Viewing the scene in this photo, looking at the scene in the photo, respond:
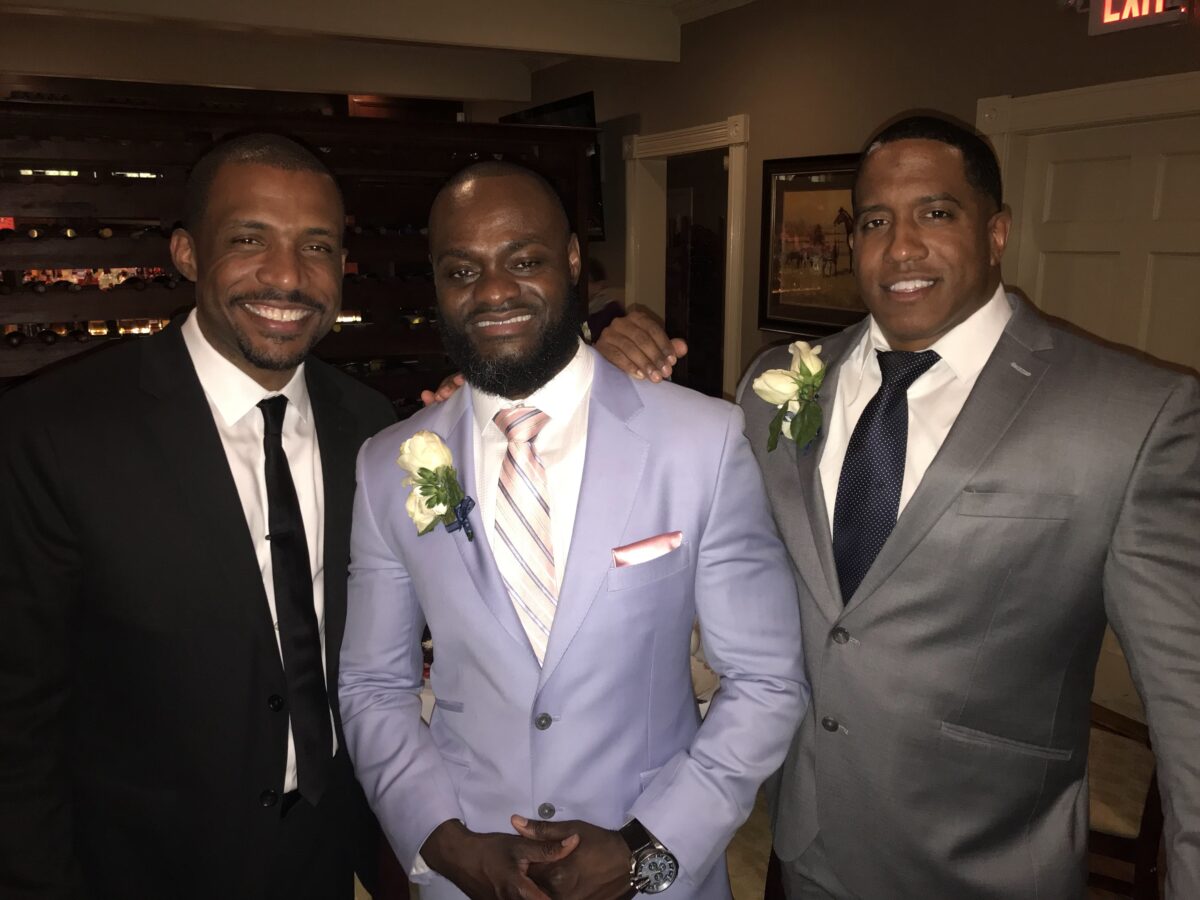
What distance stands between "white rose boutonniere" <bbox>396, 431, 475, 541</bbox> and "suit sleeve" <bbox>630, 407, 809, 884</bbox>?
47 centimetres

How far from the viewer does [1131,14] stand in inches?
140

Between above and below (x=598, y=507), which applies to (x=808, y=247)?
above

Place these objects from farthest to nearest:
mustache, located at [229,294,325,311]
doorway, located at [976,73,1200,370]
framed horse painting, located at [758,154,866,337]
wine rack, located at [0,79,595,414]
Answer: framed horse painting, located at [758,154,866,337] < wine rack, located at [0,79,595,414] < doorway, located at [976,73,1200,370] < mustache, located at [229,294,325,311]

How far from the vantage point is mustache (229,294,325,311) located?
1.81m

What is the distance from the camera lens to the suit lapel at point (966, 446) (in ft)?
4.94

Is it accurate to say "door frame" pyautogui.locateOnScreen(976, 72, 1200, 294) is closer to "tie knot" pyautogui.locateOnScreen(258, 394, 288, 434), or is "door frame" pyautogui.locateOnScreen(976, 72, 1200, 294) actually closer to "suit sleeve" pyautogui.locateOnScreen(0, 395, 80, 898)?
"tie knot" pyautogui.locateOnScreen(258, 394, 288, 434)

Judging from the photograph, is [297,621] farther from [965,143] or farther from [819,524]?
[965,143]

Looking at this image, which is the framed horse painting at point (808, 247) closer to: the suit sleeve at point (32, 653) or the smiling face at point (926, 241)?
the smiling face at point (926, 241)

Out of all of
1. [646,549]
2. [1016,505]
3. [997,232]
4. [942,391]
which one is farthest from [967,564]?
[997,232]

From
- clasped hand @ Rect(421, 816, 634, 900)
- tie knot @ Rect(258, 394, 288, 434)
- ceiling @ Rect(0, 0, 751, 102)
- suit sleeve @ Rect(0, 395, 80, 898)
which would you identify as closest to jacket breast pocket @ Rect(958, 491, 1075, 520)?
clasped hand @ Rect(421, 816, 634, 900)

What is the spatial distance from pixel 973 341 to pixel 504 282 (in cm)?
93

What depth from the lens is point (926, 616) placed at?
5.00ft

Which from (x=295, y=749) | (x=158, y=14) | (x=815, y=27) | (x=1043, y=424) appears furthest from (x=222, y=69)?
(x=1043, y=424)

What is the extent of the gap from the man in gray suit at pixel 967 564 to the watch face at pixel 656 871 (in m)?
0.38
